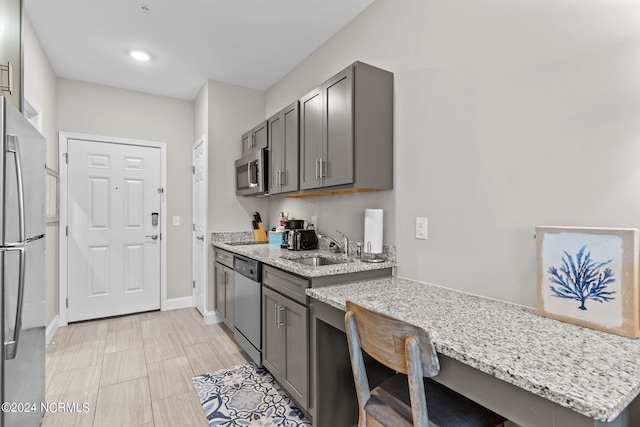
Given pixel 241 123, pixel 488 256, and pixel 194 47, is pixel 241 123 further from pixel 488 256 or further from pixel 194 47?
pixel 488 256

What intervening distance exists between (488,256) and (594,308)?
1.60 ft

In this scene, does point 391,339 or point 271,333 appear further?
point 271,333

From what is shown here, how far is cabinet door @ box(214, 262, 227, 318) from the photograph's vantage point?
336cm

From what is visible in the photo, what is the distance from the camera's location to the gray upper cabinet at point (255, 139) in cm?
328

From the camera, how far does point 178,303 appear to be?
164 inches

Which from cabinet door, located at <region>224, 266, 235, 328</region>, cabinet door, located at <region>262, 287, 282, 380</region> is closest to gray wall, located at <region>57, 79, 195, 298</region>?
cabinet door, located at <region>224, 266, 235, 328</region>

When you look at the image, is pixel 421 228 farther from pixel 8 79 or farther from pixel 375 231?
pixel 8 79

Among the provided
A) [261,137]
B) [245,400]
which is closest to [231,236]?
[261,137]

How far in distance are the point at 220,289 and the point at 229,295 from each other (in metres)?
0.36

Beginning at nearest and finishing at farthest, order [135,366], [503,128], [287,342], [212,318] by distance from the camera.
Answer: [503,128] → [287,342] → [135,366] → [212,318]

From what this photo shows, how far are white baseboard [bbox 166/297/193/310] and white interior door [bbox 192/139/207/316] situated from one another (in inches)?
3.8

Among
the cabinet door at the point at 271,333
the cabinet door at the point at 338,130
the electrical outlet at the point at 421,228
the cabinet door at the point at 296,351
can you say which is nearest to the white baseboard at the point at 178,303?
the cabinet door at the point at 271,333

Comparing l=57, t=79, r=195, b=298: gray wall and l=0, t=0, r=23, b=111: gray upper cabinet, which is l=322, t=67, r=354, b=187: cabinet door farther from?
l=57, t=79, r=195, b=298: gray wall

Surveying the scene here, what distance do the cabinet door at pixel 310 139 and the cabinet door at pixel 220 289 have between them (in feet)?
4.82
